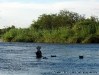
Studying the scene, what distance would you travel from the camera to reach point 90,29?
160 metres

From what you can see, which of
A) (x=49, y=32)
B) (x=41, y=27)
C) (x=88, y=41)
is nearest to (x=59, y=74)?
(x=88, y=41)

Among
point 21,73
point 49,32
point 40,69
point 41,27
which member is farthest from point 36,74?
point 41,27

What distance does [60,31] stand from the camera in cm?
16650

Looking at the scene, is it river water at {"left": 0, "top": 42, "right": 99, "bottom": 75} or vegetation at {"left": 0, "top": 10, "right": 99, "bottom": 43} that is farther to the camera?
vegetation at {"left": 0, "top": 10, "right": 99, "bottom": 43}

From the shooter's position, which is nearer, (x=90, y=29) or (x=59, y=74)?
(x=59, y=74)

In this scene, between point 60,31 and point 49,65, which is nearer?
point 49,65

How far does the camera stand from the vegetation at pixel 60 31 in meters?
157

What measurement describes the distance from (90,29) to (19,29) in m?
40.4

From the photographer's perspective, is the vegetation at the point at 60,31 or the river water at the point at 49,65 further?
the vegetation at the point at 60,31

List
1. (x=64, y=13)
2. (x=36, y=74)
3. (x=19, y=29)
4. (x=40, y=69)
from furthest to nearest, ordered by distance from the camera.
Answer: (x=64, y=13) → (x=19, y=29) → (x=40, y=69) → (x=36, y=74)

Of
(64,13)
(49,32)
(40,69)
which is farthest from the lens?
(64,13)

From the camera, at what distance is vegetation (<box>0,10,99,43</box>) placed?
157 meters

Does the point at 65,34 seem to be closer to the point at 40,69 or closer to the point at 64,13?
the point at 64,13

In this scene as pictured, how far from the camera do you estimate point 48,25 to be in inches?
7835
